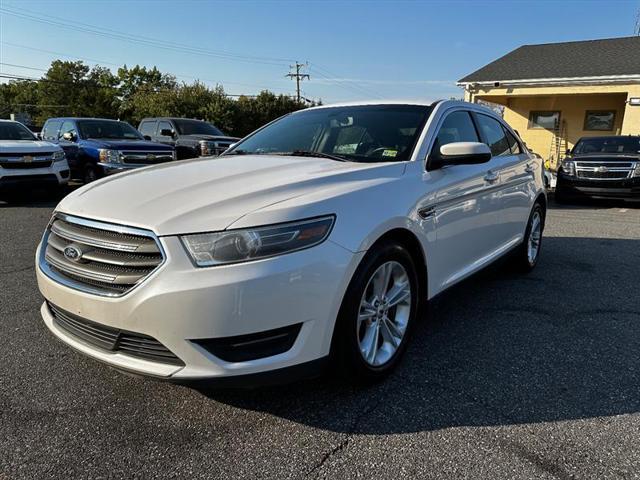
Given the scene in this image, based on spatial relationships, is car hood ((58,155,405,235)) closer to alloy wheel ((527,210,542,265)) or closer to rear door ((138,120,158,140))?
alloy wheel ((527,210,542,265))

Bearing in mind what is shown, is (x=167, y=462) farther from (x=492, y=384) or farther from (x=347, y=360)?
(x=492, y=384)

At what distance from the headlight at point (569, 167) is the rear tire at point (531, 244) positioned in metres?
6.97

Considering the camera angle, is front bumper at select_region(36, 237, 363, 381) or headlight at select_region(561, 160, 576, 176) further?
headlight at select_region(561, 160, 576, 176)

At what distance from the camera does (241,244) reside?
222 cm

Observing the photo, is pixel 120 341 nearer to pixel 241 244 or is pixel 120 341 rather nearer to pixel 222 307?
pixel 222 307

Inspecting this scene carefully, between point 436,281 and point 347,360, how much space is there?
3.37 feet

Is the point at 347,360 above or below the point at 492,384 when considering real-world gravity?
above

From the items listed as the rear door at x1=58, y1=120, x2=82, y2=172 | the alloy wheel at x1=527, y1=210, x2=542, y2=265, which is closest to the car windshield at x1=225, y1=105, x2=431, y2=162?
the alloy wheel at x1=527, y1=210, x2=542, y2=265

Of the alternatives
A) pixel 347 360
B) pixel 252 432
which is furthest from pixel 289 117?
pixel 252 432

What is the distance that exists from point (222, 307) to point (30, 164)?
29.6ft

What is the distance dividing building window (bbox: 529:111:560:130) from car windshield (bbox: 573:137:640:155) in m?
7.68

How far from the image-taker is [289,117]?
445 centimetres

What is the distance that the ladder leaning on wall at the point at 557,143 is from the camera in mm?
19688

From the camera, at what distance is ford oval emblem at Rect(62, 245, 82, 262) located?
247 centimetres
